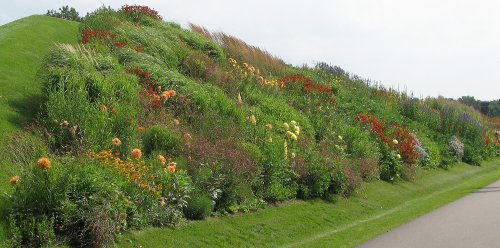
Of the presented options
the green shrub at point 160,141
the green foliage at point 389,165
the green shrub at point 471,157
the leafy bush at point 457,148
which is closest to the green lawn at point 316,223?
the green foliage at point 389,165

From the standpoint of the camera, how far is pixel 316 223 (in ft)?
38.6

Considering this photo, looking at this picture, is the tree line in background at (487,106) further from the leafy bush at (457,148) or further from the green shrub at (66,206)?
the green shrub at (66,206)

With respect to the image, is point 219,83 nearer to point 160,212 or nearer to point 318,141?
point 318,141

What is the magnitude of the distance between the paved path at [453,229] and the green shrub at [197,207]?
8.91 feet

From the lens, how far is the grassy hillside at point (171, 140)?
760 centimetres

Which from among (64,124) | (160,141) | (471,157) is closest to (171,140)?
(160,141)

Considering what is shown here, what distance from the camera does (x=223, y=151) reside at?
11.2 meters

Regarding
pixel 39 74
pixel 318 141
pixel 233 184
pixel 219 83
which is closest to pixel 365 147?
pixel 318 141

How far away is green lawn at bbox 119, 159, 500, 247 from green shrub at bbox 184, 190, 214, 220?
171mm

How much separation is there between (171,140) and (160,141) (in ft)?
0.69

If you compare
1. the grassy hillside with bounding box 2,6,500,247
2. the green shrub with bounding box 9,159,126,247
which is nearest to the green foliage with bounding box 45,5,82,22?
the grassy hillside with bounding box 2,6,500,247

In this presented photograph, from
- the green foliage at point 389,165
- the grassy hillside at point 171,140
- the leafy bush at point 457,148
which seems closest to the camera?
the grassy hillside at point 171,140

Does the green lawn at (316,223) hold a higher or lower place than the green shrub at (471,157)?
lower

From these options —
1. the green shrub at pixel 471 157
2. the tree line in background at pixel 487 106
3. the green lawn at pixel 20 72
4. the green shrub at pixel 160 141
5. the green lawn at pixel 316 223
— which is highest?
the tree line in background at pixel 487 106
